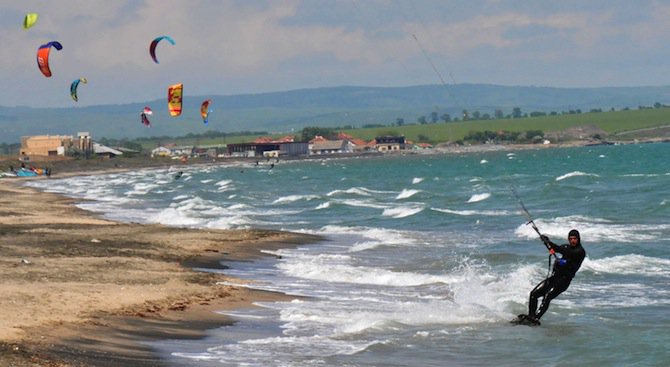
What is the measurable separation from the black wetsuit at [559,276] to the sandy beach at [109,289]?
5.00 m

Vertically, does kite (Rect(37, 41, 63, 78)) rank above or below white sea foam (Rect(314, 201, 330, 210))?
above

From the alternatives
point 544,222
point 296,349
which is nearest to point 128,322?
point 296,349

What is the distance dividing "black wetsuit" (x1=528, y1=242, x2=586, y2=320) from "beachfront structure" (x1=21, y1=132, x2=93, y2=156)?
150719 millimetres

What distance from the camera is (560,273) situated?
59.2 ft

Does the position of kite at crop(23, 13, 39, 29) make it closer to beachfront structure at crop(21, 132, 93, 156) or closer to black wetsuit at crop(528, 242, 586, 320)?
black wetsuit at crop(528, 242, 586, 320)

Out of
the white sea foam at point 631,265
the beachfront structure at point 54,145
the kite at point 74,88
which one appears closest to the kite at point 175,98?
the kite at point 74,88

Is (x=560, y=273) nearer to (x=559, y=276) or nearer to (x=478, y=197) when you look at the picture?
(x=559, y=276)

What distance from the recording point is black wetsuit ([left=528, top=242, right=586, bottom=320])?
1778 cm

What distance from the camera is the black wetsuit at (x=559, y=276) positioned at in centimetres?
1778

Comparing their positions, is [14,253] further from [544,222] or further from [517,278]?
[544,222]

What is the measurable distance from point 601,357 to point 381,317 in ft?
13.0

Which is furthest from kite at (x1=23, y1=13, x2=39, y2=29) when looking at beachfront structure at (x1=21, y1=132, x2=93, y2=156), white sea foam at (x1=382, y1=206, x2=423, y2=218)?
beachfront structure at (x1=21, y1=132, x2=93, y2=156)

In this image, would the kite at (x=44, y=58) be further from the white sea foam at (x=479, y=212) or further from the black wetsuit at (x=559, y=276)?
the black wetsuit at (x=559, y=276)

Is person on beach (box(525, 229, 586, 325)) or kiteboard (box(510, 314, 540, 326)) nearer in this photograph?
person on beach (box(525, 229, 586, 325))
